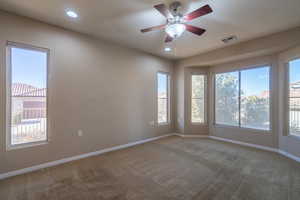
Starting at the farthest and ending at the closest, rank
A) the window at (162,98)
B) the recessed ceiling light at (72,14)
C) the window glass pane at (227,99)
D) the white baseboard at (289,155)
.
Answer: the window at (162,98)
the window glass pane at (227,99)
the white baseboard at (289,155)
the recessed ceiling light at (72,14)

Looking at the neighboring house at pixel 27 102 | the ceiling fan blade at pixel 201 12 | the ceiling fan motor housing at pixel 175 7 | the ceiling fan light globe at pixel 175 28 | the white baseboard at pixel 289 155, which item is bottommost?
the white baseboard at pixel 289 155

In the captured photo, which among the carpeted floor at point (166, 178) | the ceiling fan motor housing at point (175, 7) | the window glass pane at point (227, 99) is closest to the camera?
→ the carpeted floor at point (166, 178)

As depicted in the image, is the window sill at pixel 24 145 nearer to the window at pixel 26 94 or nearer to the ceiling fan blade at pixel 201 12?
the window at pixel 26 94

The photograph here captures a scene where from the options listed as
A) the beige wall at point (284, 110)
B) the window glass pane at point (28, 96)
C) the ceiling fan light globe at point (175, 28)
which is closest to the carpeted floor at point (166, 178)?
the beige wall at point (284, 110)

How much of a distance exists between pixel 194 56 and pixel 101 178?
4494 millimetres

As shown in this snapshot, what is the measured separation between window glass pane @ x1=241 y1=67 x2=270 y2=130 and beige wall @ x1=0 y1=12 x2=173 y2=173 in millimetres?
2926

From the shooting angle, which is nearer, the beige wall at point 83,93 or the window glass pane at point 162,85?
the beige wall at point 83,93

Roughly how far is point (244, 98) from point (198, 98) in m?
1.43

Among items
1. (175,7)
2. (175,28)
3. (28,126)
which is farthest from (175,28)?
(28,126)

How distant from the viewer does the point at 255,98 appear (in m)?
4.30

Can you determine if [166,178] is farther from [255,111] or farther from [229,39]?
[229,39]

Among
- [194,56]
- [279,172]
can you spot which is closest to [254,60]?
[194,56]

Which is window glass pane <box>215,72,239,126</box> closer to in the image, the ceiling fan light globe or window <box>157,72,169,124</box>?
window <box>157,72,169,124</box>

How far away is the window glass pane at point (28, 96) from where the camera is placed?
109 inches
